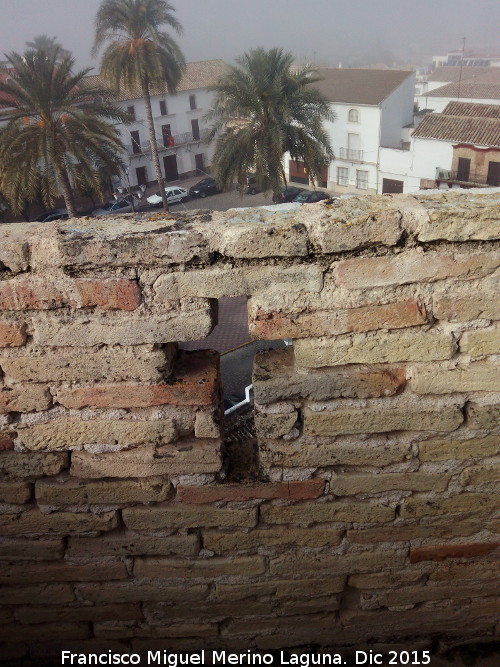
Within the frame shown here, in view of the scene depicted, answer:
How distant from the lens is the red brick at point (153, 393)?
85.2 inches

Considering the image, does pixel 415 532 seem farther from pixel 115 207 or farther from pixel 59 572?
pixel 115 207

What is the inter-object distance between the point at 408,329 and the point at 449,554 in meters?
1.18

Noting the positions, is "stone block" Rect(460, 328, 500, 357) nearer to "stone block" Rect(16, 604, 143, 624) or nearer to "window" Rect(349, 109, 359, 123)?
"stone block" Rect(16, 604, 143, 624)

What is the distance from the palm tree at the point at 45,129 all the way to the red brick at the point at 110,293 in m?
11.0

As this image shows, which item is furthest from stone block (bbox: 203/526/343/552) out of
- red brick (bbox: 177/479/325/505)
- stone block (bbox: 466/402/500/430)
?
stone block (bbox: 466/402/500/430)

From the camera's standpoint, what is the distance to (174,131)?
27.0 m

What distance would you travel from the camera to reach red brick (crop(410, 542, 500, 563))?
2521 mm

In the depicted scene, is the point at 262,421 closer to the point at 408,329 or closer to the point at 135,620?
the point at 408,329

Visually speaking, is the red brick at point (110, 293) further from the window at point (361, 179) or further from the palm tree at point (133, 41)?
the window at point (361, 179)

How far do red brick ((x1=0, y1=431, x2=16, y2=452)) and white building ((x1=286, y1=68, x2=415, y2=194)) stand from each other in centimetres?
2209

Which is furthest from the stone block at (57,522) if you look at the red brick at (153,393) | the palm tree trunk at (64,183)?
the palm tree trunk at (64,183)

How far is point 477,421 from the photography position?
2232 millimetres

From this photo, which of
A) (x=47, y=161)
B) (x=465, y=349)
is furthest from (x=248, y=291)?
(x=47, y=161)

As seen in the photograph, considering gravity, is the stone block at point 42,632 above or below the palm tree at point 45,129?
below
